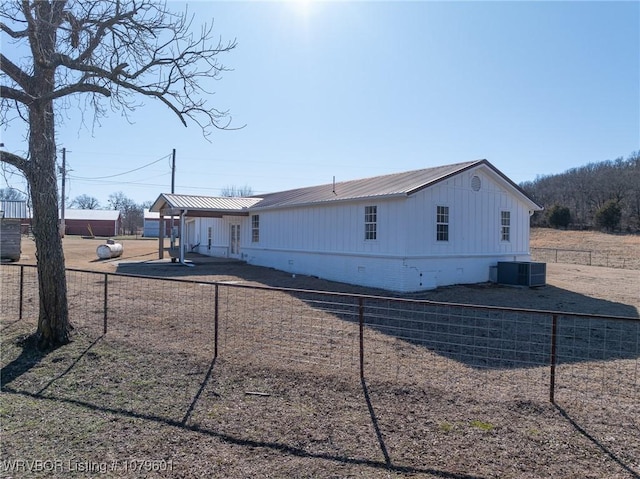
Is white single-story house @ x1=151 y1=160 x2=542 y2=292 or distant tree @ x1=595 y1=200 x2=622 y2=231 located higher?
distant tree @ x1=595 y1=200 x2=622 y2=231

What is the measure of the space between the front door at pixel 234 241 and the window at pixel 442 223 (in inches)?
499

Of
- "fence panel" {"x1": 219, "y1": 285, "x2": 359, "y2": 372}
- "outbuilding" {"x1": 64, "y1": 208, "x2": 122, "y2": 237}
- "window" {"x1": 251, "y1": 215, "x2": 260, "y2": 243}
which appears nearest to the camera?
"fence panel" {"x1": 219, "y1": 285, "x2": 359, "y2": 372}

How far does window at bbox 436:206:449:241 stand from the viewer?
15328 millimetres

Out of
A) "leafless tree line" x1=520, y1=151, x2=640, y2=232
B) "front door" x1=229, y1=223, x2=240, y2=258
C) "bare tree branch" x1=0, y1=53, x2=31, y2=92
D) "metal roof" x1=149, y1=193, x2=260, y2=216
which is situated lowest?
"front door" x1=229, y1=223, x2=240, y2=258

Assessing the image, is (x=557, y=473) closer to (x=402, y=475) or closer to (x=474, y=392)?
(x=402, y=475)

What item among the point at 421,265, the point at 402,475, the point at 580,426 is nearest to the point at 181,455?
the point at 402,475

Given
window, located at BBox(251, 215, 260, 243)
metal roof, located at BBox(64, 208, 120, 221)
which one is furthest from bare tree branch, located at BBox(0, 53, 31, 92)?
metal roof, located at BBox(64, 208, 120, 221)

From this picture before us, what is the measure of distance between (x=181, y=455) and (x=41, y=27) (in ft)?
19.8

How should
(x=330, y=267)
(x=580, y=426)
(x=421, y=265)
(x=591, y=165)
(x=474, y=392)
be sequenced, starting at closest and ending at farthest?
(x=580, y=426), (x=474, y=392), (x=421, y=265), (x=330, y=267), (x=591, y=165)

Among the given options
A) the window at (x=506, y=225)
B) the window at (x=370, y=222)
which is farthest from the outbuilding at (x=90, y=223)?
the window at (x=506, y=225)

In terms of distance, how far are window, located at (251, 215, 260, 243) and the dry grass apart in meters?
15.7

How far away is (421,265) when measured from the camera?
14.7 metres

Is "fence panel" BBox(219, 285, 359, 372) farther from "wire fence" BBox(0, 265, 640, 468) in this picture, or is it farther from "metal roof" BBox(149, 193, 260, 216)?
"metal roof" BBox(149, 193, 260, 216)

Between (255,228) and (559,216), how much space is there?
151ft
